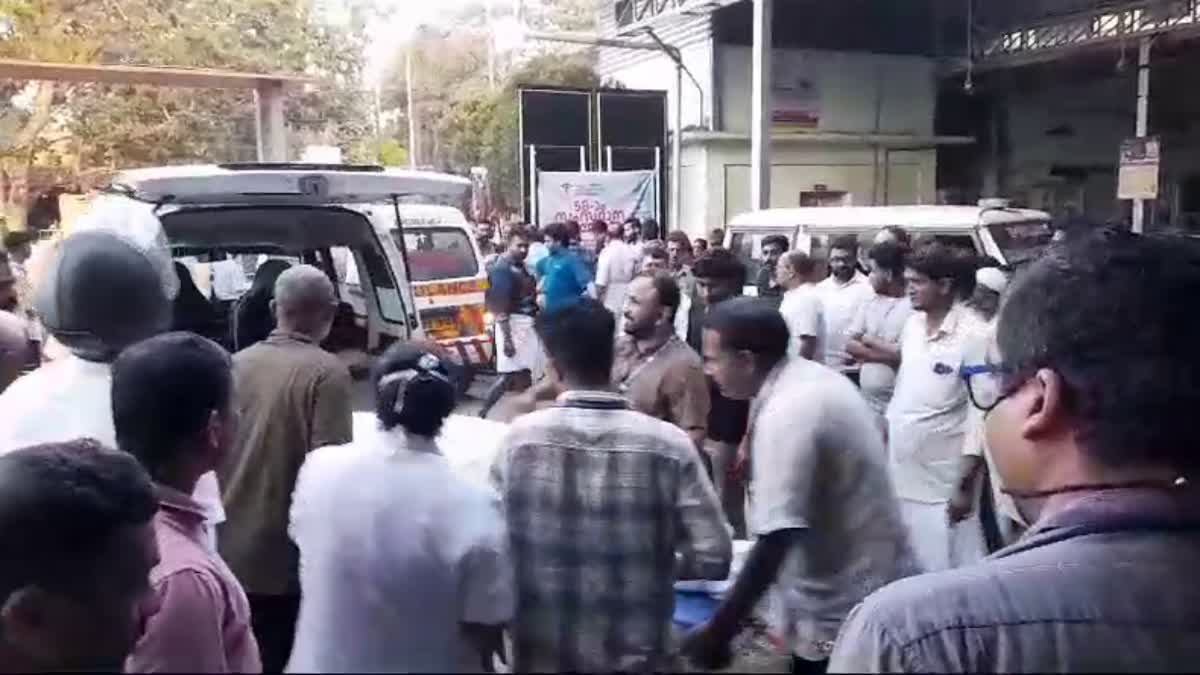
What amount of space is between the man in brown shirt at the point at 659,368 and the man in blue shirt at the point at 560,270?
388 centimetres

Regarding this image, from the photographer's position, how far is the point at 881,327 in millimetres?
5625

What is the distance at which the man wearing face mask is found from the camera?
1129 millimetres

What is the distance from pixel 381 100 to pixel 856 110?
66.1 ft

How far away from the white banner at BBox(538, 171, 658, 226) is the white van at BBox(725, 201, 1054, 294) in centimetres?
527

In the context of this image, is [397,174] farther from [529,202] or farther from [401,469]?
[529,202]

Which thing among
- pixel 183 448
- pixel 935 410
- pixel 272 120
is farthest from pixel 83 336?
pixel 272 120

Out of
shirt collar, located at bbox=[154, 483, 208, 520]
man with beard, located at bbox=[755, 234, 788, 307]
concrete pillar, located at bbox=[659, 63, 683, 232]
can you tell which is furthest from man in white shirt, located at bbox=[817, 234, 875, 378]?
concrete pillar, located at bbox=[659, 63, 683, 232]

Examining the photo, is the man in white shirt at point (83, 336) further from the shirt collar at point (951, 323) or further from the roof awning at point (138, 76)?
the roof awning at point (138, 76)

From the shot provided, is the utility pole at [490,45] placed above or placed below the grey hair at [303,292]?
above

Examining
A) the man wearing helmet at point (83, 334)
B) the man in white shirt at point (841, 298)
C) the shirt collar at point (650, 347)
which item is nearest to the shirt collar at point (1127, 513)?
the man wearing helmet at point (83, 334)

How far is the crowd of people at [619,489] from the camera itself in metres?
1.04

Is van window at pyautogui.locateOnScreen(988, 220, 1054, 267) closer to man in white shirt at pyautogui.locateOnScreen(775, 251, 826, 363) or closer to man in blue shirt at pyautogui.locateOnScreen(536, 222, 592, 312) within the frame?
man in white shirt at pyautogui.locateOnScreen(775, 251, 826, 363)

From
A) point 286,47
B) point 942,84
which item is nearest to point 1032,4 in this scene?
point 942,84

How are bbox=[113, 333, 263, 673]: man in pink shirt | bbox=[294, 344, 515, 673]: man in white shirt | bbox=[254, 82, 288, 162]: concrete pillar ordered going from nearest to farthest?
bbox=[294, 344, 515, 673]: man in white shirt → bbox=[113, 333, 263, 673]: man in pink shirt → bbox=[254, 82, 288, 162]: concrete pillar
